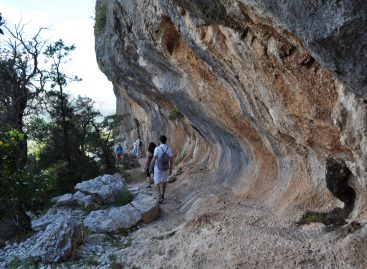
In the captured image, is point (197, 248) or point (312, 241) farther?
point (197, 248)

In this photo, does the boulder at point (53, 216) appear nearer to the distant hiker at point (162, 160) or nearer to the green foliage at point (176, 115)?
the distant hiker at point (162, 160)

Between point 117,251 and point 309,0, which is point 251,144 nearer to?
point 117,251

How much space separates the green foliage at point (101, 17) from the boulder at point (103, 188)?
677 centimetres

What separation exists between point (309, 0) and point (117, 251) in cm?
602

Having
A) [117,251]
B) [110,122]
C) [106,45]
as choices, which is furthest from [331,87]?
[110,122]

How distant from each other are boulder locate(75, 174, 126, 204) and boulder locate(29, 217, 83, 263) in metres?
3.70

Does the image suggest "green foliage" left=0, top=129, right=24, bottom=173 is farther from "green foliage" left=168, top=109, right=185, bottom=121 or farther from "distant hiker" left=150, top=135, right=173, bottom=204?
"green foliage" left=168, top=109, right=185, bottom=121

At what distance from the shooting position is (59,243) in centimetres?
737

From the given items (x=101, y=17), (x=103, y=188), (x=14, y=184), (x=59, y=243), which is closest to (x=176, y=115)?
(x=101, y=17)

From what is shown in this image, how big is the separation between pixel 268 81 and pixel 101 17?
38.9 feet

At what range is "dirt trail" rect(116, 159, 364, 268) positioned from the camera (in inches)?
204

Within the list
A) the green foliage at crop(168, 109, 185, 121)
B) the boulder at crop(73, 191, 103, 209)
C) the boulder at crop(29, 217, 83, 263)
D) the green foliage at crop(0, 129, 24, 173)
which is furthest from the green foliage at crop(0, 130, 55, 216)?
the green foliage at crop(168, 109, 185, 121)

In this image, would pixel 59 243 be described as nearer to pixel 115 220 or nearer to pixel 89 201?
pixel 115 220

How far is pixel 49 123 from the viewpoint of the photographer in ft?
58.6
